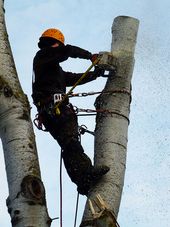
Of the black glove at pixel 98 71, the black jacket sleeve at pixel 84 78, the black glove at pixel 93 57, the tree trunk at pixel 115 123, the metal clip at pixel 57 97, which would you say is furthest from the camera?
the black glove at pixel 93 57

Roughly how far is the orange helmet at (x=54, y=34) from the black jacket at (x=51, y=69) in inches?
10.2

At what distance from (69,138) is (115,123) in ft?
2.78

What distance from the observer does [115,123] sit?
5137mm

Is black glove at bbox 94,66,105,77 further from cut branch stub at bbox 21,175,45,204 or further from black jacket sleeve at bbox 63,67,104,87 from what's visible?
cut branch stub at bbox 21,175,45,204

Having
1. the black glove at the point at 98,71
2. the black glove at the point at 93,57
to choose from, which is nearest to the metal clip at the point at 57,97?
the black glove at the point at 98,71

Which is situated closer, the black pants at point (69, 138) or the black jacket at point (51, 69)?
the black pants at point (69, 138)

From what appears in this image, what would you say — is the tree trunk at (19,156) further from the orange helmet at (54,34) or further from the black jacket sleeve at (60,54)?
the orange helmet at (54,34)

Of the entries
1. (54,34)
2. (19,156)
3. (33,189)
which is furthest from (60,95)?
(33,189)

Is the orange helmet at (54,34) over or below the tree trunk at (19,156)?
over

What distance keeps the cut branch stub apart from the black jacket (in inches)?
84.2

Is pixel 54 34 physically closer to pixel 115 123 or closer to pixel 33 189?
pixel 115 123

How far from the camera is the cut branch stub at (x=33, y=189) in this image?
13.5ft

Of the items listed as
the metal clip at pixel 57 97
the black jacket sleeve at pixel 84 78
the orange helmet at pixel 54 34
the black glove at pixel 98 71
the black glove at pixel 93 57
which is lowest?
the metal clip at pixel 57 97

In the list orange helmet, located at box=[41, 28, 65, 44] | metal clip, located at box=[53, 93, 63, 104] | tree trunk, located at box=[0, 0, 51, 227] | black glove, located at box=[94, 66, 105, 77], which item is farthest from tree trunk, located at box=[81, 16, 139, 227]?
orange helmet, located at box=[41, 28, 65, 44]
